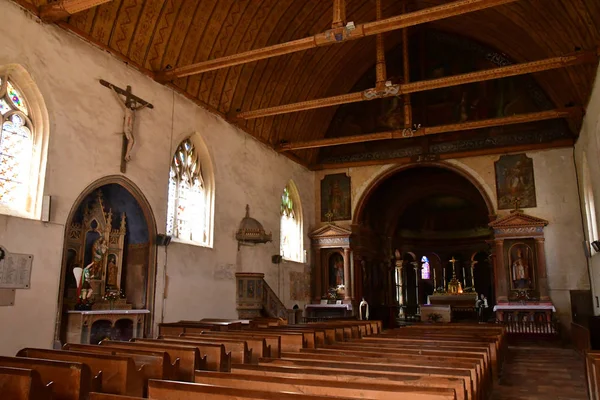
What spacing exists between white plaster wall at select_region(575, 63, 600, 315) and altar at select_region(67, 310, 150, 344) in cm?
1052

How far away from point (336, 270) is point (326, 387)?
1488 cm

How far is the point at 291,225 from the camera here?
1727cm

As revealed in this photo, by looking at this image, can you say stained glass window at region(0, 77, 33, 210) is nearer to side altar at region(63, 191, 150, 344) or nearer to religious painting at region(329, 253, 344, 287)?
side altar at region(63, 191, 150, 344)

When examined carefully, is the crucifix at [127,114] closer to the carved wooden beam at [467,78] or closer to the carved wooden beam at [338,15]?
the carved wooden beam at [467,78]

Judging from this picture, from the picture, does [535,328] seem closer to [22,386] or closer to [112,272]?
[112,272]

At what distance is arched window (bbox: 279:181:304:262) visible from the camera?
55.0 ft

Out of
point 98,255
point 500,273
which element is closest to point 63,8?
point 98,255

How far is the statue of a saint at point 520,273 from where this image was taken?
15.3 metres

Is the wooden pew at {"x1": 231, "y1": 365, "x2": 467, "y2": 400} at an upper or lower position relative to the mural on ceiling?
lower

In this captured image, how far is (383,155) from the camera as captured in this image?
703 inches

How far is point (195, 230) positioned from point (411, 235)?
14627mm

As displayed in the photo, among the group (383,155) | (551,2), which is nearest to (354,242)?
(383,155)

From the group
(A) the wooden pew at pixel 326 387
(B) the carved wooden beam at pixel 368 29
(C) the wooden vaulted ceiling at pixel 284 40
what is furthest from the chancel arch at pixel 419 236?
(A) the wooden pew at pixel 326 387

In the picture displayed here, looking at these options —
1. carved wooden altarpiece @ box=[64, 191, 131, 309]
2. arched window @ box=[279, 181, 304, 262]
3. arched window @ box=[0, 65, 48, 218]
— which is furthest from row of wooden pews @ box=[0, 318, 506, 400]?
arched window @ box=[279, 181, 304, 262]
